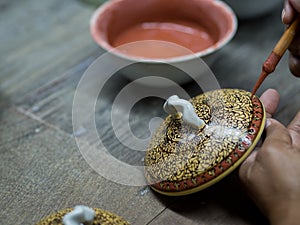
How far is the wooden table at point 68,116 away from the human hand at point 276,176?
0.29 ft

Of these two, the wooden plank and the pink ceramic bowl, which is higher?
the pink ceramic bowl

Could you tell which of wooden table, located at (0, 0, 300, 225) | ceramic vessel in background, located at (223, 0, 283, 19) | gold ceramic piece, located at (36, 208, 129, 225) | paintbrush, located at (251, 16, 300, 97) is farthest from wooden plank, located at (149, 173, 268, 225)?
ceramic vessel in background, located at (223, 0, 283, 19)

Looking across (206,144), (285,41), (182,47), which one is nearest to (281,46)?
(285,41)

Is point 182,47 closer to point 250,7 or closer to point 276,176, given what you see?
point 250,7

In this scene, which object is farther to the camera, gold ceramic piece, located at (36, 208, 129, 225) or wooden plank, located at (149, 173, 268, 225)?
wooden plank, located at (149, 173, 268, 225)

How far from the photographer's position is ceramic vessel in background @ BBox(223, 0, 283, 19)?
1390mm

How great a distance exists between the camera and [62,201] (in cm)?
91

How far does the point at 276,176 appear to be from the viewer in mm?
765

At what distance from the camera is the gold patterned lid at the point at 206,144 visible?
809 millimetres

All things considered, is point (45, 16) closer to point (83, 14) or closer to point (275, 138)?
point (83, 14)

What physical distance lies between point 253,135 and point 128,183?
0.28m

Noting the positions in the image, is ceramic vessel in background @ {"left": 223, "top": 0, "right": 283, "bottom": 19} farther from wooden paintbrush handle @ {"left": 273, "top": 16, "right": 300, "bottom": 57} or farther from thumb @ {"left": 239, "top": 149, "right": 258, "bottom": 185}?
thumb @ {"left": 239, "top": 149, "right": 258, "bottom": 185}


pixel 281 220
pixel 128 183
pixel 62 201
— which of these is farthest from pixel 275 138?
pixel 62 201

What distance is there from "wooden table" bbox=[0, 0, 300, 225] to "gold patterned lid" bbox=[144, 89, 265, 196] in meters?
0.07
